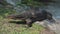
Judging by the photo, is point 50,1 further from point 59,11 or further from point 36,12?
point 36,12

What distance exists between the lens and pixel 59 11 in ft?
32.6

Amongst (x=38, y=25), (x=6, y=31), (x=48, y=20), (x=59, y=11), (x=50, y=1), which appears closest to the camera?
(x=6, y=31)

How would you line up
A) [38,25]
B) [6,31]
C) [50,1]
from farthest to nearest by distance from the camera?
[50,1]
[38,25]
[6,31]

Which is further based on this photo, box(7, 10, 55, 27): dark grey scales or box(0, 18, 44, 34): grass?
box(7, 10, 55, 27): dark grey scales

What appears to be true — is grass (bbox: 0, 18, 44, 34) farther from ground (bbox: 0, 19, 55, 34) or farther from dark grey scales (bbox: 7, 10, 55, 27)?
dark grey scales (bbox: 7, 10, 55, 27)

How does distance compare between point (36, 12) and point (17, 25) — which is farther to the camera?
point (36, 12)

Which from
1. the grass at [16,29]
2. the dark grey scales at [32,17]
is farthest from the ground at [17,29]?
the dark grey scales at [32,17]

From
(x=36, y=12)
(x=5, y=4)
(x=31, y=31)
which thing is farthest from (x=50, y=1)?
(x=31, y=31)

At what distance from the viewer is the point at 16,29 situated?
22.2 feet

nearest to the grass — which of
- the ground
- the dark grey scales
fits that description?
the ground

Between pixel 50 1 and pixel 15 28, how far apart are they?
5.91 m

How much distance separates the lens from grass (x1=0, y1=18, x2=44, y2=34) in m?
6.52

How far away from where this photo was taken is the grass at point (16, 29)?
652 cm

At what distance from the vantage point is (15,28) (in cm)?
686
